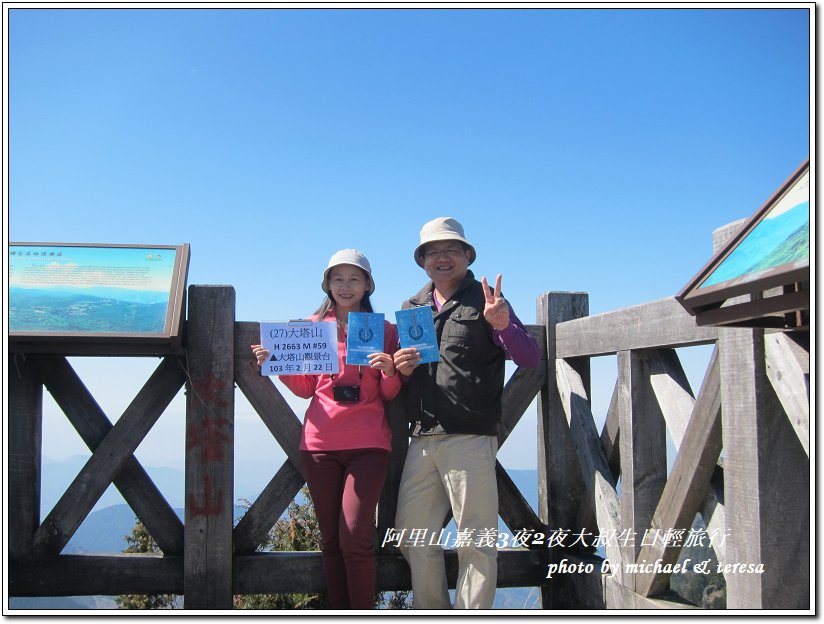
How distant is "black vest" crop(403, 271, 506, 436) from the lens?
151 inches

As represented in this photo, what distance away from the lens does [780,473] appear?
2.84 m

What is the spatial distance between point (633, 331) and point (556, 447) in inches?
48.7

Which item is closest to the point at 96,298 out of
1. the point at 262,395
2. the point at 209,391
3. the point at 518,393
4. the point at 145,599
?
the point at 209,391

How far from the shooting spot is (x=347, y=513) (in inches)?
147

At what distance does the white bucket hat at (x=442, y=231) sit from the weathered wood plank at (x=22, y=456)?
7.93ft

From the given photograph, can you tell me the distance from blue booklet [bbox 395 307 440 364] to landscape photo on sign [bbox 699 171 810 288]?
1.56m

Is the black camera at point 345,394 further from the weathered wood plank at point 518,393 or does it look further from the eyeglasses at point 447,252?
the weathered wood plank at point 518,393

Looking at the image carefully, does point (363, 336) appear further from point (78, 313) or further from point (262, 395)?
point (78, 313)

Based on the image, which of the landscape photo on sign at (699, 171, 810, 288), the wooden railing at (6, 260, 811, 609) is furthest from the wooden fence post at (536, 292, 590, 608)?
the landscape photo on sign at (699, 171, 810, 288)

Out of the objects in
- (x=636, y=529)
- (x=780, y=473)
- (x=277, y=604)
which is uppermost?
(x=780, y=473)

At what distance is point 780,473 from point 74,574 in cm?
380

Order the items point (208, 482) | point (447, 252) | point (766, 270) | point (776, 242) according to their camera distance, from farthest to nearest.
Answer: point (208, 482) < point (447, 252) < point (776, 242) < point (766, 270)
